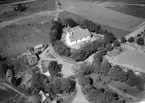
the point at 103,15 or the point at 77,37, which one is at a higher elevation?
the point at 103,15

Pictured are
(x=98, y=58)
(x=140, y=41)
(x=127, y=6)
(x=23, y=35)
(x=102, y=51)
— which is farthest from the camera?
(x=127, y=6)

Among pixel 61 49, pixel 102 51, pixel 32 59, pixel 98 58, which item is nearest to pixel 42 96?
pixel 32 59

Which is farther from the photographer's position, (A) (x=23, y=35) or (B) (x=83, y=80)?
(A) (x=23, y=35)

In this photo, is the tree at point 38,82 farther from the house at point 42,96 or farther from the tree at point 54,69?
the tree at point 54,69

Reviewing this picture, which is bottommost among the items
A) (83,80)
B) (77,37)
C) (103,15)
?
(83,80)

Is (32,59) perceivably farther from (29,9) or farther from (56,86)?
(29,9)

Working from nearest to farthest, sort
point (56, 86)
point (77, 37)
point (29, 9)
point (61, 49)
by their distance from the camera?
point (56, 86) → point (61, 49) → point (77, 37) → point (29, 9)

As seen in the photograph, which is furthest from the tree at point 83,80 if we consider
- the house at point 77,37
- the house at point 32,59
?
the house at point 77,37

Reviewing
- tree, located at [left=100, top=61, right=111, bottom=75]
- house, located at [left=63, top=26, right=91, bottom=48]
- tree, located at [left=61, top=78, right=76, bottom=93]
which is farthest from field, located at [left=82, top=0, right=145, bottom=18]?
tree, located at [left=61, top=78, right=76, bottom=93]

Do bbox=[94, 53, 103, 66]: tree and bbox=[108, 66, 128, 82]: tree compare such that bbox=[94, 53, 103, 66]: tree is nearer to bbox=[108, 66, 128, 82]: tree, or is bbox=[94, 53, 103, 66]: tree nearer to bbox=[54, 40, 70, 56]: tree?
bbox=[108, 66, 128, 82]: tree
